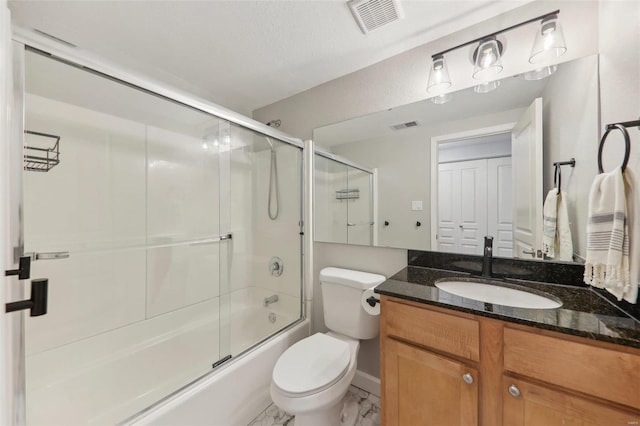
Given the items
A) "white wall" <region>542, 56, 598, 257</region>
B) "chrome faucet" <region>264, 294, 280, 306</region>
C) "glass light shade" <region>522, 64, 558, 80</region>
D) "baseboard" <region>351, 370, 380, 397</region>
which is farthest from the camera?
"chrome faucet" <region>264, 294, 280, 306</region>

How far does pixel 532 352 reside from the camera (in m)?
0.76

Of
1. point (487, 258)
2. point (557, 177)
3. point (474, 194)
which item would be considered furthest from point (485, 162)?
point (487, 258)

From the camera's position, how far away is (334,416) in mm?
1288

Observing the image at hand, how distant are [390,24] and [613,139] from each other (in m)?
1.13

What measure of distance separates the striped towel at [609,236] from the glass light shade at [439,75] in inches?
34.4

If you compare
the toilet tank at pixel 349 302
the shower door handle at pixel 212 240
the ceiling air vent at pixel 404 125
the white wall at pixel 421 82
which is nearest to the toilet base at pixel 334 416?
the white wall at pixel 421 82

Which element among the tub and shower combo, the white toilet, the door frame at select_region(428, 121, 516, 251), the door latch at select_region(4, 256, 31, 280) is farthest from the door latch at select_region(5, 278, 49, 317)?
the door frame at select_region(428, 121, 516, 251)

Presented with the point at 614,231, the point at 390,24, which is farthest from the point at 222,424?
the point at 390,24

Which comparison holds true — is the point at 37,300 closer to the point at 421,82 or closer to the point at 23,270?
the point at 23,270

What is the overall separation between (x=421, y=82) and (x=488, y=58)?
0.35 m

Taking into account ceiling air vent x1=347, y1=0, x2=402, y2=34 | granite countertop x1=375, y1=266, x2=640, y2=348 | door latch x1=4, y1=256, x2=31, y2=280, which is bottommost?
granite countertop x1=375, y1=266, x2=640, y2=348

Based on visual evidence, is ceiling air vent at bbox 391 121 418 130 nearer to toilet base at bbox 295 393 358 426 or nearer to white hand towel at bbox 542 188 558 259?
white hand towel at bbox 542 188 558 259

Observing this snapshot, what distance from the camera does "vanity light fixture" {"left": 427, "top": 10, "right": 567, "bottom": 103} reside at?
1.08 m

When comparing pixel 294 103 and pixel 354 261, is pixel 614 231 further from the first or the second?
pixel 294 103
